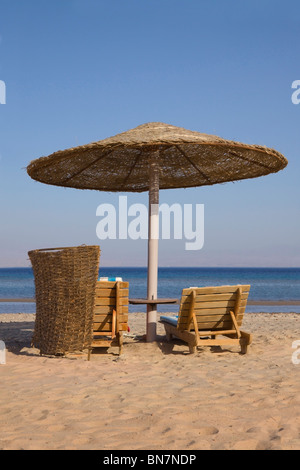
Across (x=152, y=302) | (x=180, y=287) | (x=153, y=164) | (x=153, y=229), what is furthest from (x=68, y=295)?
(x=180, y=287)

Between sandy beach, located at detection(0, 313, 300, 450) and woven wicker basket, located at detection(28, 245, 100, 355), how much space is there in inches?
9.4

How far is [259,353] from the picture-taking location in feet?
20.0

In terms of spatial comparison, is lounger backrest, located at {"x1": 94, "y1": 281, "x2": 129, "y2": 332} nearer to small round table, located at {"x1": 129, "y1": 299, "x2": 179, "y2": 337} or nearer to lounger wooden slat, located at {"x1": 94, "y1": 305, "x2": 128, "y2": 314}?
lounger wooden slat, located at {"x1": 94, "y1": 305, "x2": 128, "y2": 314}

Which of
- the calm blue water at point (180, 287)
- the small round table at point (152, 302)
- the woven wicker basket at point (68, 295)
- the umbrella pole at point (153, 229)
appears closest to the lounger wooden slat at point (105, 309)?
the small round table at point (152, 302)

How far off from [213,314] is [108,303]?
1.42 metres

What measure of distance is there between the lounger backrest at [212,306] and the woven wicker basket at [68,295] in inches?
51.1

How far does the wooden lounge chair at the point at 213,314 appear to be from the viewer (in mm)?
6035

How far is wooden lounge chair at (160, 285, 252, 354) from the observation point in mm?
6035

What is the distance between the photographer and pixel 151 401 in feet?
12.4

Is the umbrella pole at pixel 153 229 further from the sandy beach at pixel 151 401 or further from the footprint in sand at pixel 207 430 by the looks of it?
the footprint in sand at pixel 207 430

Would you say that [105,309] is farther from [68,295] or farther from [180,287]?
[180,287]

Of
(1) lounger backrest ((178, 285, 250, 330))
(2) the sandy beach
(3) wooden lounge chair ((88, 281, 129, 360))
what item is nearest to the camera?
(2) the sandy beach

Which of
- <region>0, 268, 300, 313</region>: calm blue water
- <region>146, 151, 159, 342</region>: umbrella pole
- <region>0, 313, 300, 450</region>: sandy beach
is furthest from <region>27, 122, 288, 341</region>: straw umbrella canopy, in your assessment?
<region>0, 268, 300, 313</region>: calm blue water
